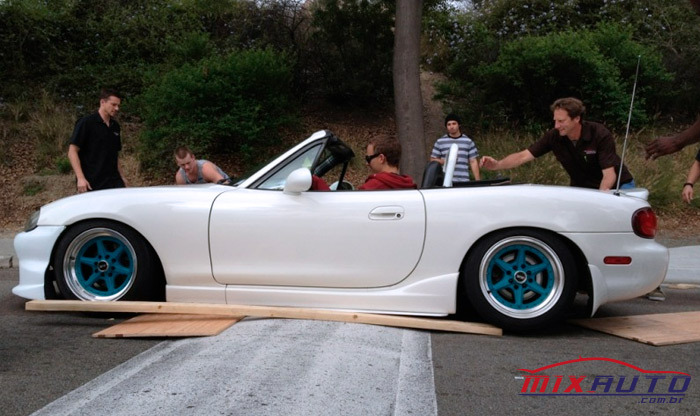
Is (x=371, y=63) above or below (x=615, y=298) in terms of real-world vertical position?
above

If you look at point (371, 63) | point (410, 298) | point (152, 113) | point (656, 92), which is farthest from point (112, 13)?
point (410, 298)

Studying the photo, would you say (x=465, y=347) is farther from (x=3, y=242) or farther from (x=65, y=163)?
(x=65, y=163)

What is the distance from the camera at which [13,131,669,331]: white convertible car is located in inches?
186

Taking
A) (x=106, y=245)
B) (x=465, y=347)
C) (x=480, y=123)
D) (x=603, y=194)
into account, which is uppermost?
(x=480, y=123)

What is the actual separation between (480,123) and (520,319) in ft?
32.0

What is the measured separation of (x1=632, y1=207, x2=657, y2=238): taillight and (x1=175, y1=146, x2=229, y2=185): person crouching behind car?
11.7 ft

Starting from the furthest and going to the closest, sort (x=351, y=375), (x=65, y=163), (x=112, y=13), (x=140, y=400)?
(x=112, y=13), (x=65, y=163), (x=351, y=375), (x=140, y=400)

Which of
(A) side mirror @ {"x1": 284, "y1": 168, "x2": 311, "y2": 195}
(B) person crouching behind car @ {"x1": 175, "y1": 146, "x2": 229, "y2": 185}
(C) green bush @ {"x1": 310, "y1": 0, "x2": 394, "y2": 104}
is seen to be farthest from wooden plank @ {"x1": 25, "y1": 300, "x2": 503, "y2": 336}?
(C) green bush @ {"x1": 310, "y1": 0, "x2": 394, "y2": 104}

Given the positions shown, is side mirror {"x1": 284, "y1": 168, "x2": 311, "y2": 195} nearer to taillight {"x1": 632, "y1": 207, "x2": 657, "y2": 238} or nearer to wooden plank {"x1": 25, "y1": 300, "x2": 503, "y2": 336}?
wooden plank {"x1": 25, "y1": 300, "x2": 503, "y2": 336}

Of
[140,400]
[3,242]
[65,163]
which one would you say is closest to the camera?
[140,400]

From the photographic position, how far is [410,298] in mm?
4781

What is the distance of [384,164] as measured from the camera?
5.32 metres

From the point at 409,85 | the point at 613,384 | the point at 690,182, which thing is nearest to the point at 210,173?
the point at 613,384

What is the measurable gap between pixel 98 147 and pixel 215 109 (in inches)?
223
